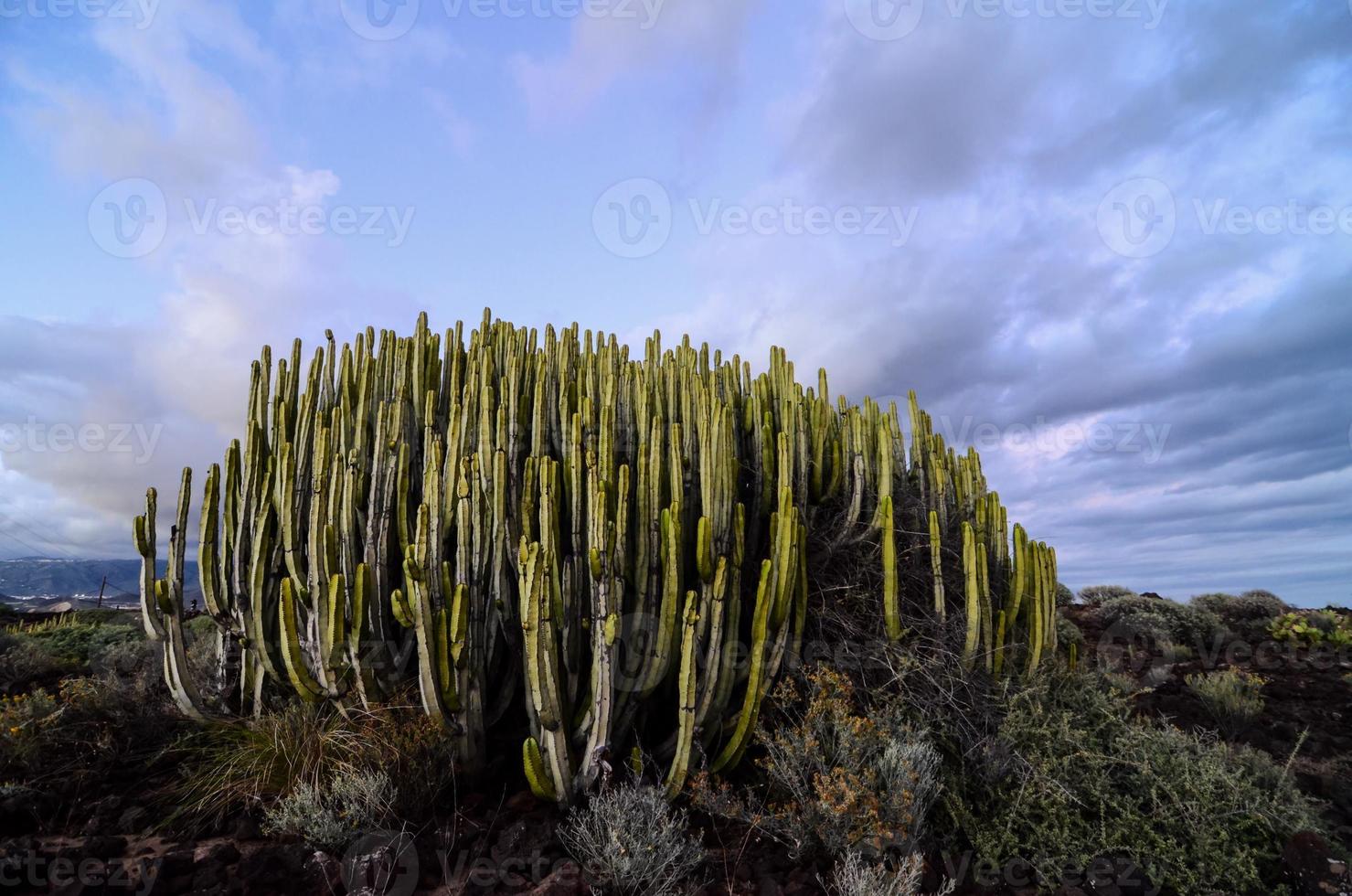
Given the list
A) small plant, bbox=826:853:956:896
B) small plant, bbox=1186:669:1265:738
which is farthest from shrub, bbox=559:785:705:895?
small plant, bbox=1186:669:1265:738

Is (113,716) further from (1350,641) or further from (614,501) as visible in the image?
(1350,641)

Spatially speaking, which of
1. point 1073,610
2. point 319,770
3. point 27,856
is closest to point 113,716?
point 27,856

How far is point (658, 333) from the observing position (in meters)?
6.70

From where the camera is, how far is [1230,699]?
5.98 meters

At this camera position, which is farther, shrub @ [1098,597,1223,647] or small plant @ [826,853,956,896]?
shrub @ [1098,597,1223,647]

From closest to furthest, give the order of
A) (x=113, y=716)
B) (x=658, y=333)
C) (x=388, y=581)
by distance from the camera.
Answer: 1. (x=388, y=581)
2. (x=113, y=716)
3. (x=658, y=333)

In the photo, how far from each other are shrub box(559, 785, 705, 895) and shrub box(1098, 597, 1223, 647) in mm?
8194

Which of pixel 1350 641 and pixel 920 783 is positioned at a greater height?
pixel 1350 641

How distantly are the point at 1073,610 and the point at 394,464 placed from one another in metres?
10.8

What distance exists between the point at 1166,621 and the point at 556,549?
31.2 ft

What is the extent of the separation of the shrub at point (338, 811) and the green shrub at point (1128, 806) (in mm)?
2863

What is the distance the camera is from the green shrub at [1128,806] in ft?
11.6

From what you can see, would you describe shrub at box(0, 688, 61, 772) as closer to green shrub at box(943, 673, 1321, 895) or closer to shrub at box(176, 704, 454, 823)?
shrub at box(176, 704, 454, 823)

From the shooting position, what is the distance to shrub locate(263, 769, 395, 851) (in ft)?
11.0
